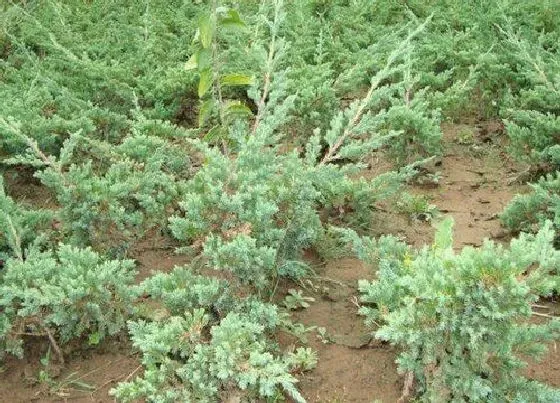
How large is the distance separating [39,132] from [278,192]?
174 cm

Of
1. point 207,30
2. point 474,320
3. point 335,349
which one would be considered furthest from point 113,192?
point 474,320

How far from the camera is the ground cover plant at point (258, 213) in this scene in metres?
2.41

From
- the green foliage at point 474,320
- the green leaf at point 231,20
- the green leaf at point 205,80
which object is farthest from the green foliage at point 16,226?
the green foliage at point 474,320

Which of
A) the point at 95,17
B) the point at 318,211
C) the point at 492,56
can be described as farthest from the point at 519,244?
the point at 95,17

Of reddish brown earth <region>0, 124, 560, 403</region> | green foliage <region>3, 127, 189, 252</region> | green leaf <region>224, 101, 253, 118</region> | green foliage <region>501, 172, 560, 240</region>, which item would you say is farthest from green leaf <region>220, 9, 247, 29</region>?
green foliage <region>501, 172, 560, 240</region>

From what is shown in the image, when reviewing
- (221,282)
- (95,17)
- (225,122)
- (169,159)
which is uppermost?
(95,17)

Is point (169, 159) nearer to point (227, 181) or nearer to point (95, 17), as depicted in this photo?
point (227, 181)

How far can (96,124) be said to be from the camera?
434cm

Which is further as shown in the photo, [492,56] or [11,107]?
[492,56]

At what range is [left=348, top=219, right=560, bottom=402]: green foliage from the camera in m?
2.20

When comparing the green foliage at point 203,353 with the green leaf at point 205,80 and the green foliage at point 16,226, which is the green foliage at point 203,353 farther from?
the green leaf at point 205,80

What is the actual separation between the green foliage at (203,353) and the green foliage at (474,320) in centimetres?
46

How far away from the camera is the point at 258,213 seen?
2.73 meters

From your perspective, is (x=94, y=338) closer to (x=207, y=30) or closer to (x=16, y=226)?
(x=16, y=226)
